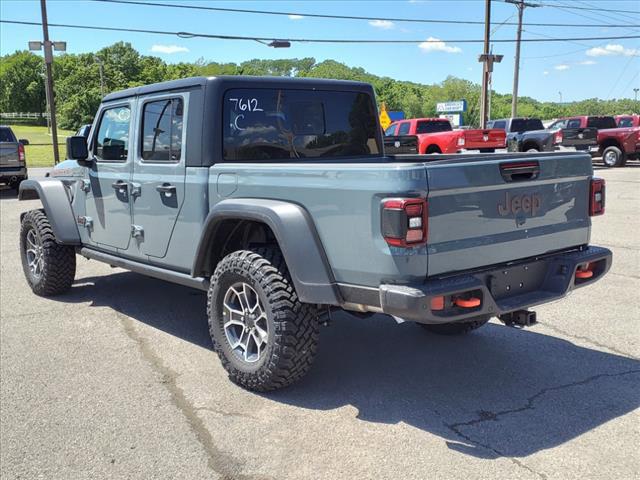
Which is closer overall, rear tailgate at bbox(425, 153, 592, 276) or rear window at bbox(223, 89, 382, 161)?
rear tailgate at bbox(425, 153, 592, 276)

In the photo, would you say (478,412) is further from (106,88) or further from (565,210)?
(106,88)

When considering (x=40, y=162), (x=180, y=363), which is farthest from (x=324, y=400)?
(x=40, y=162)

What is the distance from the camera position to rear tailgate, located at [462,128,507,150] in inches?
746

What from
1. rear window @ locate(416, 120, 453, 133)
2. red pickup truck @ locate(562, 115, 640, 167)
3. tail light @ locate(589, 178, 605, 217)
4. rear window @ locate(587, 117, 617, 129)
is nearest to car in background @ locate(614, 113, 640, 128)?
rear window @ locate(587, 117, 617, 129)

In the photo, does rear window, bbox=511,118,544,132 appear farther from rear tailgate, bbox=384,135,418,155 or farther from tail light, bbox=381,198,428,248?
tail light, bbox=381,198,428,248

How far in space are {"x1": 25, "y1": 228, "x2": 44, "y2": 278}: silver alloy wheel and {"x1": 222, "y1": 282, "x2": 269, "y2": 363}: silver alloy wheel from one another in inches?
121

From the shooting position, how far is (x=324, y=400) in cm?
387

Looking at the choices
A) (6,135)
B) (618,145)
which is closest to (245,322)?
(6,135)

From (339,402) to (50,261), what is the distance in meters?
3.79

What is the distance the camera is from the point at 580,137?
72.1 feet

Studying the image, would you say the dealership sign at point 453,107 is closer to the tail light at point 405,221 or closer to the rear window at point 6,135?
the rear window at point 6,135

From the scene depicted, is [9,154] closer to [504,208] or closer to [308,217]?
[308,217]

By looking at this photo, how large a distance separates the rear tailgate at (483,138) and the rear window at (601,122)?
7306 millimetres

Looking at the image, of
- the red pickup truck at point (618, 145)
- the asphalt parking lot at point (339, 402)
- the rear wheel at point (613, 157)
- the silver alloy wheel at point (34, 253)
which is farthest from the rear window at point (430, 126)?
the silver alloy wheel at point (34, 253)
